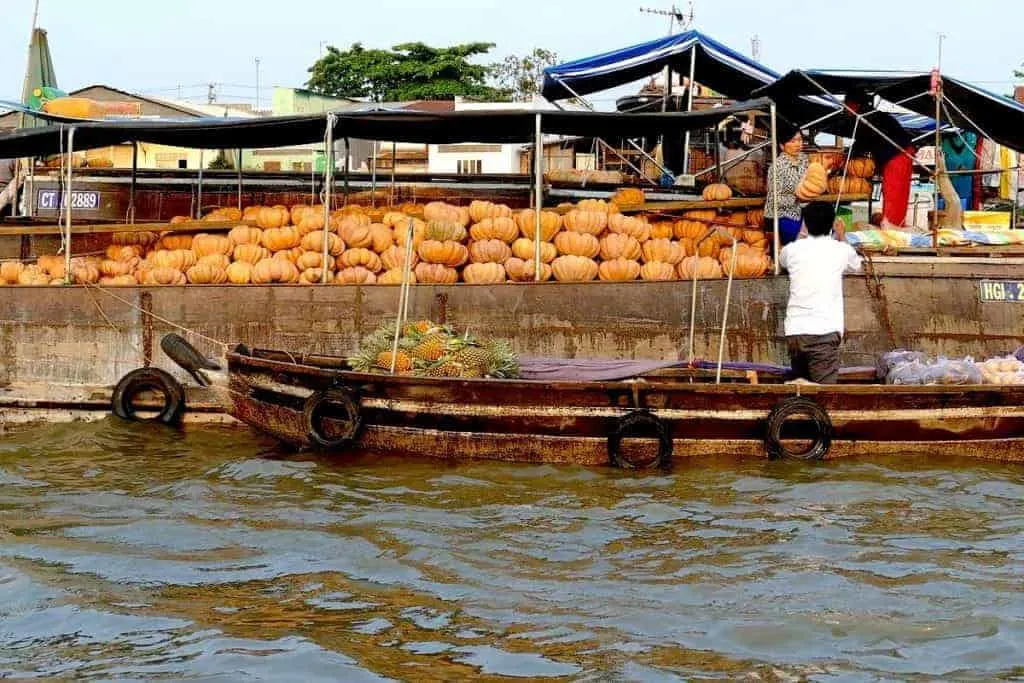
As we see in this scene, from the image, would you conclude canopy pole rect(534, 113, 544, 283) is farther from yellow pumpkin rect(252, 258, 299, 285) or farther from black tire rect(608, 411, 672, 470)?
black tire rect(608, 411, 672, 470)

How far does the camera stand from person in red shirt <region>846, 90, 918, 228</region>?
558 inches

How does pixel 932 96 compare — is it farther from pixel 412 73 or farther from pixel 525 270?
pixel 412 73

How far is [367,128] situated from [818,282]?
5.32 meters

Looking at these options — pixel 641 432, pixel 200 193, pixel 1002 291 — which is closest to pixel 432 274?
pixel 641 432

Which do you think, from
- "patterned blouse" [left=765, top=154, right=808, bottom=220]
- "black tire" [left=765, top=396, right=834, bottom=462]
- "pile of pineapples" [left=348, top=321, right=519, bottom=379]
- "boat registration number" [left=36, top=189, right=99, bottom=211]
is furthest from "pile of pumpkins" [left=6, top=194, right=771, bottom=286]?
"boat registration number" [left=36, top=189, right=99, bottom=211]

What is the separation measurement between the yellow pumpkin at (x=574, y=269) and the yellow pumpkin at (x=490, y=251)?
563 mm

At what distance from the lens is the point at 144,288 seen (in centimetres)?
1341

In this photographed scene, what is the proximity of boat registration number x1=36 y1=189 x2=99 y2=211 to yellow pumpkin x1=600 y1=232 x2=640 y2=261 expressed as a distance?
7984 millimetres

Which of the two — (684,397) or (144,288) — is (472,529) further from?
(144,288)

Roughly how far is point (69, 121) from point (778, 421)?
938 cm

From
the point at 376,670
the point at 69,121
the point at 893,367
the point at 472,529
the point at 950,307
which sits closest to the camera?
the point at 376,670

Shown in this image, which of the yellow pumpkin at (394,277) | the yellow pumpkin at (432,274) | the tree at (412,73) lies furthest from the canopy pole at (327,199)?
the tree at (412,73)

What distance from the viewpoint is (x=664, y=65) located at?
16672mm

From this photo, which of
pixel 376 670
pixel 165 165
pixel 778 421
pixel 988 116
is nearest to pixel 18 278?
pixel 778 421
